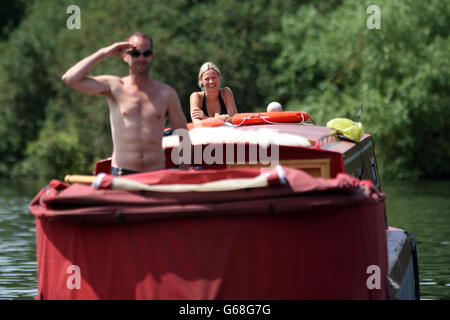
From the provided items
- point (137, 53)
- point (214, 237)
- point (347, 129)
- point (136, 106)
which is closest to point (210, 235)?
point (214, 237)

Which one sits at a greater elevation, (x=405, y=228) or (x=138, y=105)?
(x=138, y=105)

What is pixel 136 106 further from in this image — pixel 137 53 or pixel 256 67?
pixel 256 67

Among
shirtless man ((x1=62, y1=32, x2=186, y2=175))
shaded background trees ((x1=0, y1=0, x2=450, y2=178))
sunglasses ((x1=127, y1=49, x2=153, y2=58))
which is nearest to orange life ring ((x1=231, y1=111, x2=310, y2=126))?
shirtless man ((x1=62, y1=32, x2=186, y2=175))

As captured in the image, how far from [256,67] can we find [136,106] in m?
34.1

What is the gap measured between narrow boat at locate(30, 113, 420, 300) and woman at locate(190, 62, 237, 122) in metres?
3.71

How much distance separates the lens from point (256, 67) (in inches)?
1585

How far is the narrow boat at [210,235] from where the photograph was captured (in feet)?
19.0

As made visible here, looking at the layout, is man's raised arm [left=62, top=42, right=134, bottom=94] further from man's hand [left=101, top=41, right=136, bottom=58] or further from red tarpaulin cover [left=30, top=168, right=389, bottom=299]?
red tarpaulin cover [left=30, top=168, right=389, bottom=299]

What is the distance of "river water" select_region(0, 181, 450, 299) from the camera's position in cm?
1145

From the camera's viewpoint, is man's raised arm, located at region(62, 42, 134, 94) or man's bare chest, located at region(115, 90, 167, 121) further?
man's bare chest, located at region(115, 90, 167, 121)

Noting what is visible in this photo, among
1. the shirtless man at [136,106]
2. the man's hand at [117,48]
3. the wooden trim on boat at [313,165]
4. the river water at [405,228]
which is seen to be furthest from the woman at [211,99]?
the man's hand at [117,48]

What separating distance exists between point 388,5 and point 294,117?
74.2ft

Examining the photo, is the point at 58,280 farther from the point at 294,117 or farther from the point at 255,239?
the point at 294,117

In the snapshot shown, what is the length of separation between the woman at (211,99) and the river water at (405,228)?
3034mm
